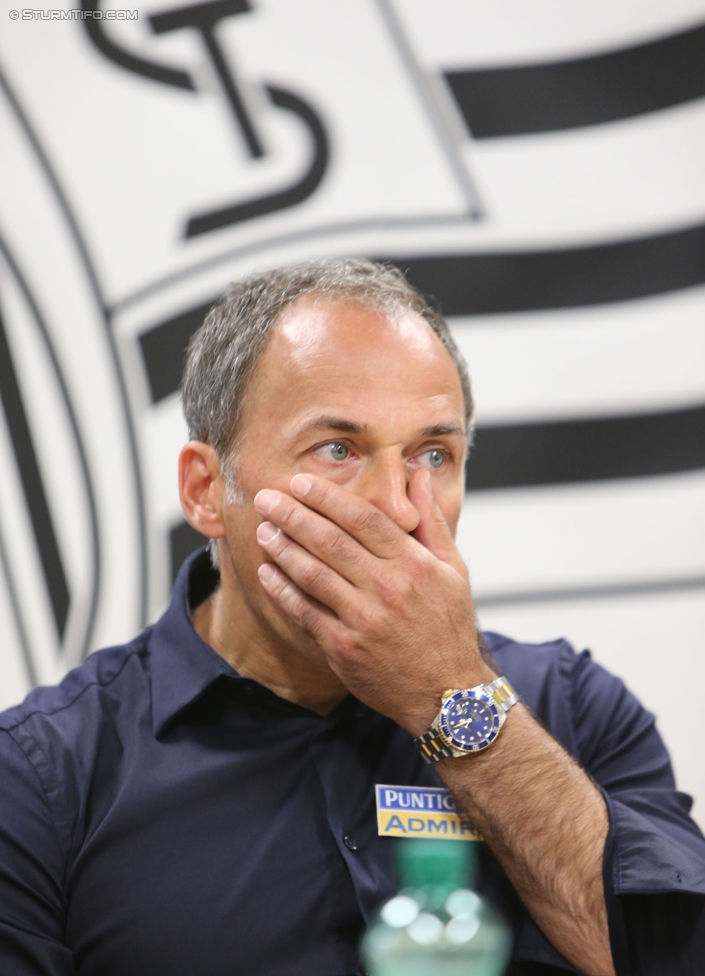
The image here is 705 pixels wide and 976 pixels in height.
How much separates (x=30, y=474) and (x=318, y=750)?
1.31m

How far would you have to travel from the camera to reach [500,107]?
102 inches

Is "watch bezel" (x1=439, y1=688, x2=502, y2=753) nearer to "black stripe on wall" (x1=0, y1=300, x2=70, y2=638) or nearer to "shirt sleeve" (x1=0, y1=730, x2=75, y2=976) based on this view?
"shirt sleeve" (x1=0, y1=730, x2=75, y2=976)

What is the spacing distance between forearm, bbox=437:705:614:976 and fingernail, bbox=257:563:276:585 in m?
0.39

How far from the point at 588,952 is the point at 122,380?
5.77 ft

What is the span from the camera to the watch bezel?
1389 millimetres

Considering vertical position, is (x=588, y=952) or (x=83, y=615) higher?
(x=83, y=615)

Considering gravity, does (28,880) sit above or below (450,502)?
below

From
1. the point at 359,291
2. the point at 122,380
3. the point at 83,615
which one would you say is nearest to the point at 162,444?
the point at 122,380

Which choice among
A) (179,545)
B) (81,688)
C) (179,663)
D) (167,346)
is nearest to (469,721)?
(179,663)

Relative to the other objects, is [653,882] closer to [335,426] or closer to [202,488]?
[335,426]

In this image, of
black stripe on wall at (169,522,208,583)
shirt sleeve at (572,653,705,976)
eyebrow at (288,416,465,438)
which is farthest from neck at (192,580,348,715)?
black stripe on wall at (169,522,208,583)

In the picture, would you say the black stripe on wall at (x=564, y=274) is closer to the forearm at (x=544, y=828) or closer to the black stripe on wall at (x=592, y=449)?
the black stripe on wall at (x=592, y=449)

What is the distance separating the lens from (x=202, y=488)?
69.8 inches

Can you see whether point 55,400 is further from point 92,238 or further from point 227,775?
point 227,775
